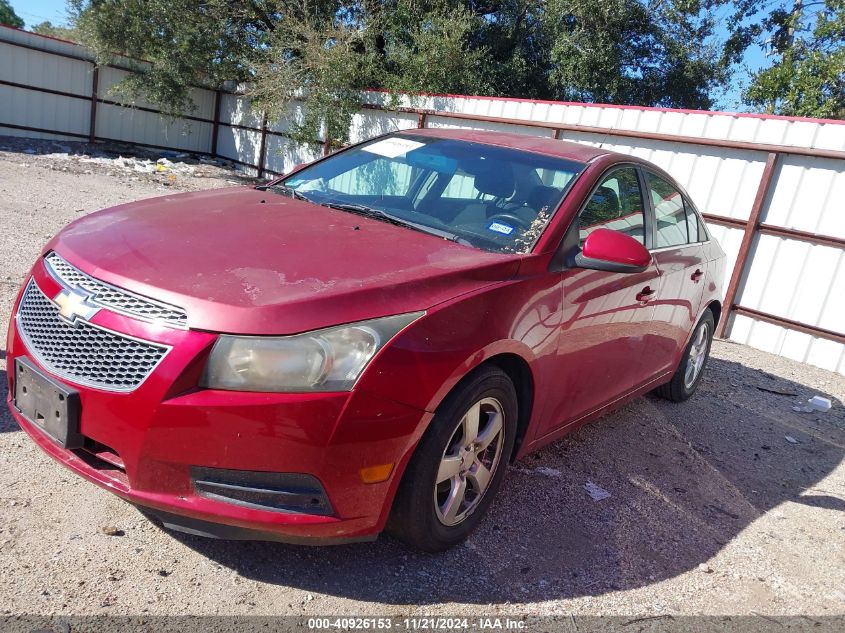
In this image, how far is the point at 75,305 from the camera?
242 centimetres

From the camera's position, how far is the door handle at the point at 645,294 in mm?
3914

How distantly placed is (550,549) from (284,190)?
2240 mm

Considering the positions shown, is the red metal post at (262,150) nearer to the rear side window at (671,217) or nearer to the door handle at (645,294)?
the rear side window at (671,217)

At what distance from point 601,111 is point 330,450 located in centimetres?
921

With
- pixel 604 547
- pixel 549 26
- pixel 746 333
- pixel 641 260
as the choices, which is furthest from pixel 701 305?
pixel 549 26

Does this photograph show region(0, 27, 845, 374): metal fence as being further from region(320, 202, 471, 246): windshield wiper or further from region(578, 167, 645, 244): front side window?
region(320, 202, 471, 246): windshield wiper

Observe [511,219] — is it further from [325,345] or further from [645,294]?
[325,345]

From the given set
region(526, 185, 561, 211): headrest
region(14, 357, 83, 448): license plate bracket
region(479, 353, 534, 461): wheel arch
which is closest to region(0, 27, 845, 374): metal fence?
region(526, 185, 561, 211): headrest

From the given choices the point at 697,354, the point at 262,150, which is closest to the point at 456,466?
the point at 697,354

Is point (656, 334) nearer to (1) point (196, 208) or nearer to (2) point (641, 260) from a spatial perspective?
(2) point (641, 260)

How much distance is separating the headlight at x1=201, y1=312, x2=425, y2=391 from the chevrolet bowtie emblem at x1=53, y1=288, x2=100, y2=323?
1.66 ft

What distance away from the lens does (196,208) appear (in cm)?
319

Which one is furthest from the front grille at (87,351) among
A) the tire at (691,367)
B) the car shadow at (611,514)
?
the tire at (691,367)

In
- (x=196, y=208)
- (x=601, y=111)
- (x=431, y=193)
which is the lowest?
(x=196, y=208)
